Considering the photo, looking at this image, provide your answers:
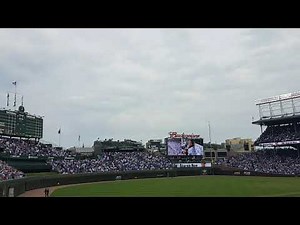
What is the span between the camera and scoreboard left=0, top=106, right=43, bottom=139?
59.4 m

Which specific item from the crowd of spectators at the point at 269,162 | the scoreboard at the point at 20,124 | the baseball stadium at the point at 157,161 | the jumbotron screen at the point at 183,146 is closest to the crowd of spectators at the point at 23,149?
the baseball stadium at the point at 157,161

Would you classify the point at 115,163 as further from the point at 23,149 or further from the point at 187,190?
the point at 187,190

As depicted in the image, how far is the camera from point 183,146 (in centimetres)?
6838

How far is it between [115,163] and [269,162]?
29891 mm

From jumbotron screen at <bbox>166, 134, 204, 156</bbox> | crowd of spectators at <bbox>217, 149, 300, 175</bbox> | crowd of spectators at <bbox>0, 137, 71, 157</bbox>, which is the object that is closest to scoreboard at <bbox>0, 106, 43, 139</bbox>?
crowd of spectators at <bbox>0, 137, 71, 157</bbox>

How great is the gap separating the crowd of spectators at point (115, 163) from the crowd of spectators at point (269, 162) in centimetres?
1313

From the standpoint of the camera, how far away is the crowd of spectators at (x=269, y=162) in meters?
63.7

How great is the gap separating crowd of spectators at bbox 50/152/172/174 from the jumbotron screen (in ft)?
8.39

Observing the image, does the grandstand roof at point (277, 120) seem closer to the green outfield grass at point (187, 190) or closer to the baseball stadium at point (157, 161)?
the baseball stadium at point (157, 161)

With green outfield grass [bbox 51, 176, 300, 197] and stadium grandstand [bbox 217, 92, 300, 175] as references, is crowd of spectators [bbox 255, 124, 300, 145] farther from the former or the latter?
green outfield grass [bbox 51, 176, 300, 197]
